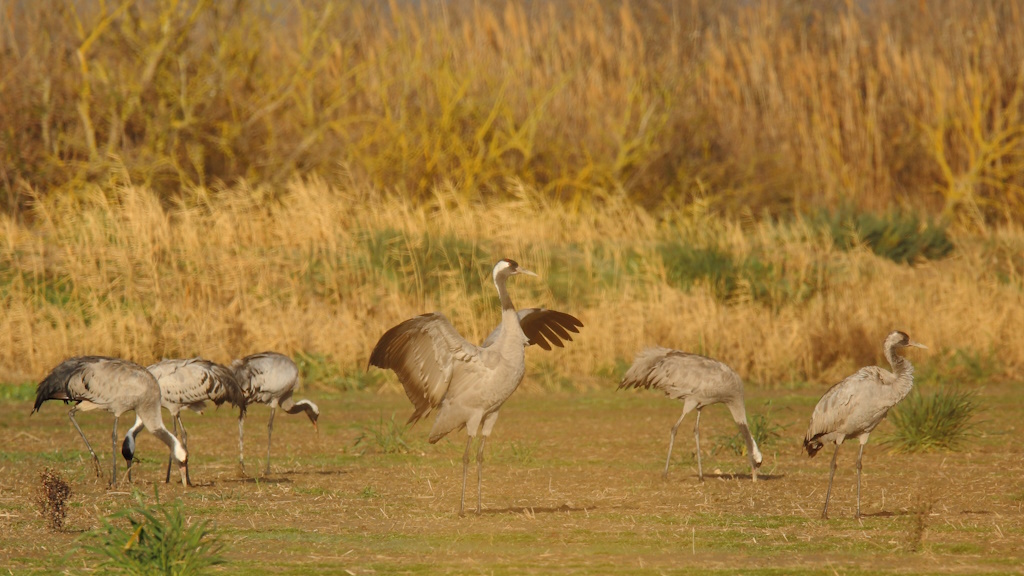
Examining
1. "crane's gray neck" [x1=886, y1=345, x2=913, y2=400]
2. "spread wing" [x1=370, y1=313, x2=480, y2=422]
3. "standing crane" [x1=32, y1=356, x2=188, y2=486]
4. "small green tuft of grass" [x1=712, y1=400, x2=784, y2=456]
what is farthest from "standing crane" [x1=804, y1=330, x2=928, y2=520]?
"standing crane" [x1=32, y1=356, x2=188, y2=486]

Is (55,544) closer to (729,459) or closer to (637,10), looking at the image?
(729,459)

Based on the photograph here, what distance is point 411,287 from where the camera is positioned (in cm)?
2000

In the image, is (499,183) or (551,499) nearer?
(551,499)

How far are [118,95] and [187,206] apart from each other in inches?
83.4

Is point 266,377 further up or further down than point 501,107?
further up

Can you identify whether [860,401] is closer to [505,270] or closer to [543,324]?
[543,324]

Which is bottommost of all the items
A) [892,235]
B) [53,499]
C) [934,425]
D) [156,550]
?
[892,235]

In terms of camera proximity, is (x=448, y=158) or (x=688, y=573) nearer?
(x=688, y=573)

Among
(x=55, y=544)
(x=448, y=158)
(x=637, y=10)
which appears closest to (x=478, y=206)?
(x=448, y=158)

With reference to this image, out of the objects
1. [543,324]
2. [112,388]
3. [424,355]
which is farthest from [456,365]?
[112,388]

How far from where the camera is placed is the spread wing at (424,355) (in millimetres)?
9547

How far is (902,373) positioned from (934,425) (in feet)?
11.0

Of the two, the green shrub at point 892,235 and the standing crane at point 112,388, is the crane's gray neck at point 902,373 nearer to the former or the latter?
the standing crane at point 112,388

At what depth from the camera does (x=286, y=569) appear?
774 cm
